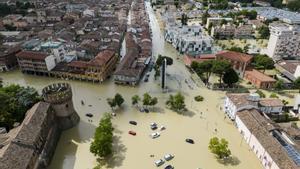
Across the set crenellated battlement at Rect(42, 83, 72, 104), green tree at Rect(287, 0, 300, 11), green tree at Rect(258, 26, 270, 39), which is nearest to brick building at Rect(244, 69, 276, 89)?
green tree at Rect(258, 26, 270, 39)

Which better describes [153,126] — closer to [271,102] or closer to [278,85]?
[271,102]

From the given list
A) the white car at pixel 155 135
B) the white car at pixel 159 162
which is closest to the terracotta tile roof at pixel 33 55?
the white car at pixel 155 135

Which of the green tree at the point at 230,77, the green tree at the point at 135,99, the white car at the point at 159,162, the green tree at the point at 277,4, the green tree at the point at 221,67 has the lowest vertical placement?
the white car at the point at 159,162

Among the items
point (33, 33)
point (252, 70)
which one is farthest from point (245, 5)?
point (33, 33)

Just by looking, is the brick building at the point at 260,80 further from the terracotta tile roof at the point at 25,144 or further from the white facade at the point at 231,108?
the terracotta tile roof at the point at 25,144

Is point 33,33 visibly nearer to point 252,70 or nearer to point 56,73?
point 56,73

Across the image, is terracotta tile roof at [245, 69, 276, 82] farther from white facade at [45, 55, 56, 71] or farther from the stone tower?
white facade at [45, 55, 56, 71]
